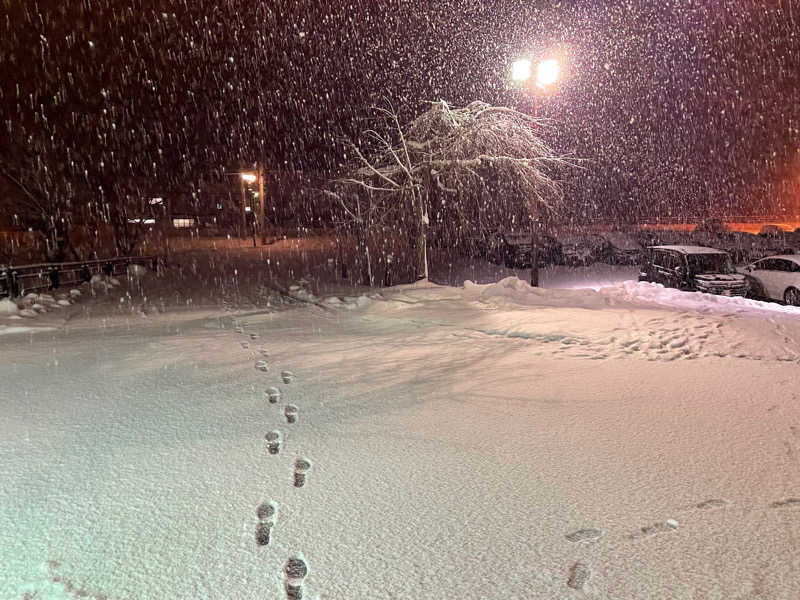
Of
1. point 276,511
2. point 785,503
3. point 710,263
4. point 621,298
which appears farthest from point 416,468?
point 710,263

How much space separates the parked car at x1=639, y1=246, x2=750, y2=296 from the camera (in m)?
14.4

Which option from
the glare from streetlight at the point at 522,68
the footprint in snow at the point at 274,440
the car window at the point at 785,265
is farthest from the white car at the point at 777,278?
the footprint in snow at the point at 274,440

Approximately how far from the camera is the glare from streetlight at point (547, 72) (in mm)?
14000

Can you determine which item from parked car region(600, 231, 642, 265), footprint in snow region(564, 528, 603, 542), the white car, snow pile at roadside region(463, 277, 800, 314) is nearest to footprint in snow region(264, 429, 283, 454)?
footprint in snow region(564, 528, 603, 542)

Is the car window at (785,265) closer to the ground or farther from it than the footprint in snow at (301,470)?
farther from it

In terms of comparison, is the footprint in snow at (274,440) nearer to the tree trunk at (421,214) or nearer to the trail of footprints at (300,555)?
the trail of footprints at (300,555)

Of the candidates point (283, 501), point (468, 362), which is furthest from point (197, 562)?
point (468, 362)

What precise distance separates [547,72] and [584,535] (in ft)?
42.6

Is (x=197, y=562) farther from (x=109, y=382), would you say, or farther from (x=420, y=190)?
(x=420, y=190)

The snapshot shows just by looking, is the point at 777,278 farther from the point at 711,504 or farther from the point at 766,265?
the point at 711,504

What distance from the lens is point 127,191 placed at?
27.2 m

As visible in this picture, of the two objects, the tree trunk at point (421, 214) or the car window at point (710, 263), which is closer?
the car window at point (710, 263)

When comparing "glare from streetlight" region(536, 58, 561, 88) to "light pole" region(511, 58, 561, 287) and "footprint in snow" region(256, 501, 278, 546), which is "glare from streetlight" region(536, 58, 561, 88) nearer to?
"light pole" region(511, 58, 561, 287)

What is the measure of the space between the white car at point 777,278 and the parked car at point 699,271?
0.26m
